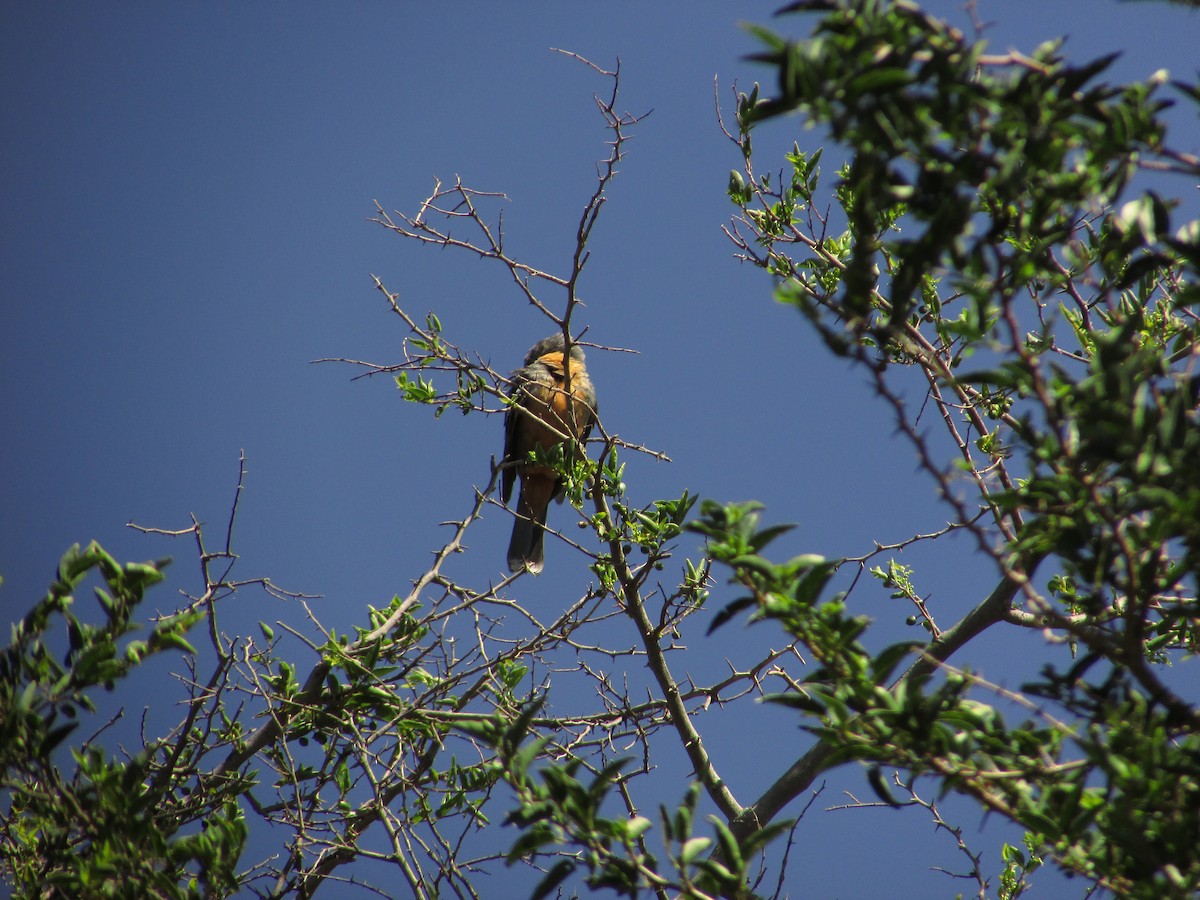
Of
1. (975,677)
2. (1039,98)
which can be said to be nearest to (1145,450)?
→ (975,677)

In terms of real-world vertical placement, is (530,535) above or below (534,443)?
below

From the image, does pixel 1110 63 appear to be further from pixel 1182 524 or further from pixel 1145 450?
pixel 1182 524

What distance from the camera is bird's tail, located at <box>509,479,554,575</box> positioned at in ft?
20.8

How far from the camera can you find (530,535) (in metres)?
6.38

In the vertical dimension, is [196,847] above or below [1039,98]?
below

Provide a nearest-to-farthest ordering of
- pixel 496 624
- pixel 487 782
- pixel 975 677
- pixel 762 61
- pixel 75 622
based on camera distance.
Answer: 1. pixel 762 61
2. pixel 975 677
3. pixel 75 622
4. pixel 487 782
5. pixel 496 624

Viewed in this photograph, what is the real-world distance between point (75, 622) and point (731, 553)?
1.25 metres

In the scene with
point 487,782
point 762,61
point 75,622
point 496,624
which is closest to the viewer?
point 762,61

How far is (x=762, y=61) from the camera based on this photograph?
1.42 meters

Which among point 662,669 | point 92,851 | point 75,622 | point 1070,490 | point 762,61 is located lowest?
Answer: point 92,851

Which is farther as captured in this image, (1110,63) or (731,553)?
(731,553)

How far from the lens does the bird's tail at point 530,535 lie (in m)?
6.34

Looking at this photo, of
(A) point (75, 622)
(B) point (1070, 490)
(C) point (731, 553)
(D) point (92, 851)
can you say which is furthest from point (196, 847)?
(B) point (1070, 490)

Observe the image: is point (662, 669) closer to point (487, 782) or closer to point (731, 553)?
point (487, 782)
